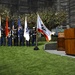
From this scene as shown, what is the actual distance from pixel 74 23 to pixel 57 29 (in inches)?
356

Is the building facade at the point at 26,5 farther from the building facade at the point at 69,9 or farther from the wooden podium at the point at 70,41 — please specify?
the wooden podium at the point at 70,41

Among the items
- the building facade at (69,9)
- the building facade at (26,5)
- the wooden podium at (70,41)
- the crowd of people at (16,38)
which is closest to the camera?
the wooden podium at (70,41)

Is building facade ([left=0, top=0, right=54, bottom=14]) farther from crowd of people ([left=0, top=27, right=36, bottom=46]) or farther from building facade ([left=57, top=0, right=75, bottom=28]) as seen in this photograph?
crowd of people ([left=0, top=27, right=36, bottom=46])

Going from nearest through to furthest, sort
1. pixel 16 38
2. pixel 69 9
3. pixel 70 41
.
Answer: pixel 70 41, pixel 16 38, pixel 69 9

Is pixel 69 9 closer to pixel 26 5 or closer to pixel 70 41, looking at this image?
pixel 26 5

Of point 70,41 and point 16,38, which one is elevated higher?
point 70,41

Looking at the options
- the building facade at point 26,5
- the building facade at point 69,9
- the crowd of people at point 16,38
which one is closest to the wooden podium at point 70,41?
the crowd of people at point 16,38

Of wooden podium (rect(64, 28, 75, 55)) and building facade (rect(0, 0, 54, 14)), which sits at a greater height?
building facade (rect(0, 0, 54, 14))

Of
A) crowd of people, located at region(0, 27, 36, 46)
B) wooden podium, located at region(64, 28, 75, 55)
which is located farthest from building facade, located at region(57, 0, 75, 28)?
wooden podium, located at region(64, 28, 75, 55)

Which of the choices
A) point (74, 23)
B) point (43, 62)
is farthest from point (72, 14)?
point (43, 62)

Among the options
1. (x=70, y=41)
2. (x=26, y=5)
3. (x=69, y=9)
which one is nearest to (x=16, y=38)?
(x=70, y=41)

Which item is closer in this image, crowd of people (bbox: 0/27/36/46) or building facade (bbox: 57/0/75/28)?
crowd of people (bbox: 0/27/36/46)

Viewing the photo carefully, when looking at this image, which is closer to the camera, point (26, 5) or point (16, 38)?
point (16, 38)

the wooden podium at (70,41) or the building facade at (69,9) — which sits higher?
the building facade at (69,9)
